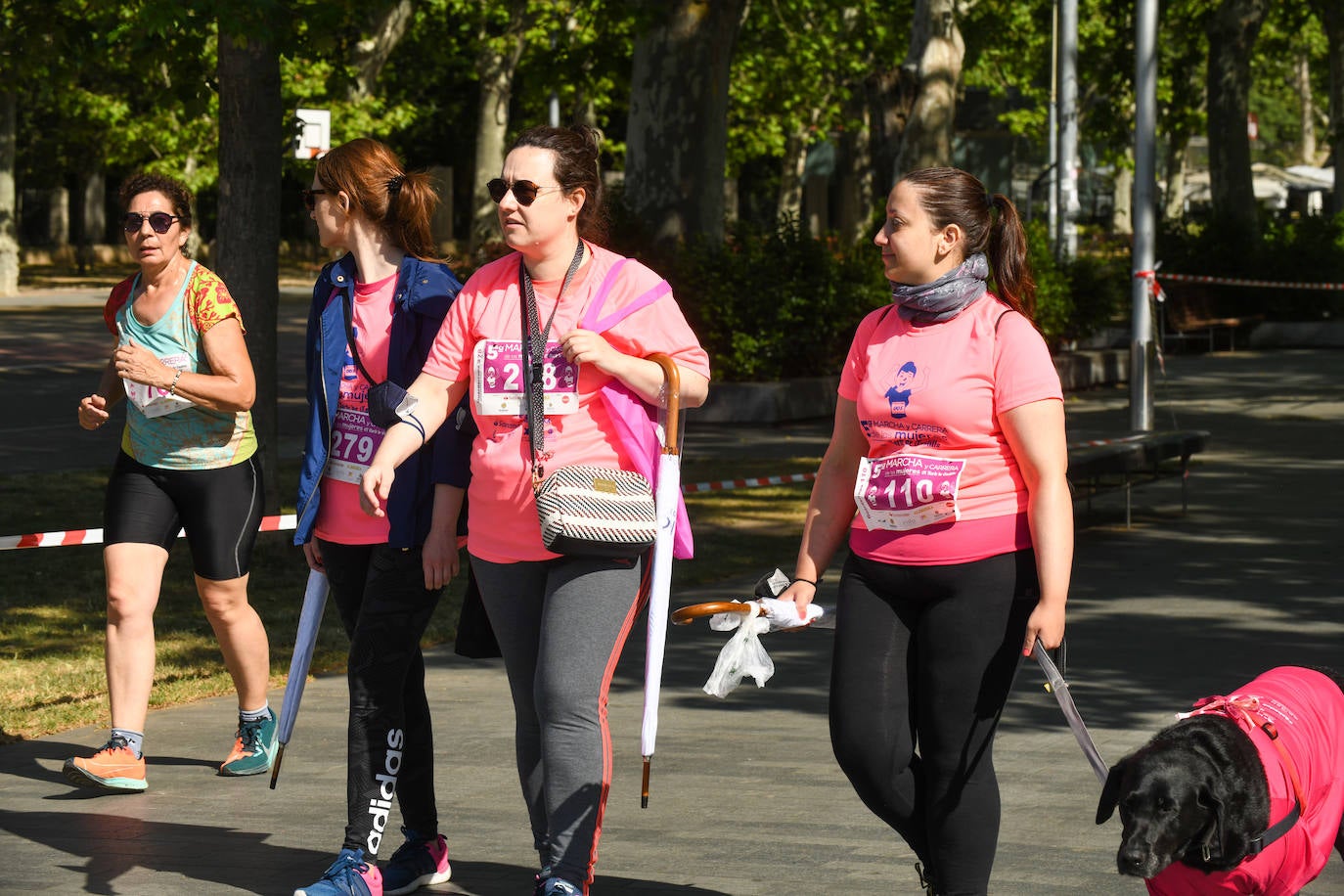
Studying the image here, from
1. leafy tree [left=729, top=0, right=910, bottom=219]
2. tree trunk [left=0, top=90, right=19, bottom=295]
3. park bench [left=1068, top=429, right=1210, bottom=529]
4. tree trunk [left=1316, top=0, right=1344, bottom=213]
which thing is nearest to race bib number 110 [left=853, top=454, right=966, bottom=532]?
park bench [left=1068, top=429, right=1210, bottom=529]

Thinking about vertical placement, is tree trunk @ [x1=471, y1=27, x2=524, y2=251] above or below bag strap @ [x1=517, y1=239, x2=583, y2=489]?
above

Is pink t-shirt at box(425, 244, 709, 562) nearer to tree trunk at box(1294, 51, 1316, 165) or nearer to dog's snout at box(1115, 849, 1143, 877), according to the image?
dog's snout at box(1115, 849, 1143, 877)

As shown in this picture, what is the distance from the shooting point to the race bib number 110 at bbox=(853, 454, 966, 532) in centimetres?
400

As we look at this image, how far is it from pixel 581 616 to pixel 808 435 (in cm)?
1279

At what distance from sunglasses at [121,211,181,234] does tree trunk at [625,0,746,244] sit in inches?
505

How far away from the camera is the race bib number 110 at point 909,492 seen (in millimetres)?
4000

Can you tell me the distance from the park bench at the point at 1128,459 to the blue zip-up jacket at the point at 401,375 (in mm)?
6445

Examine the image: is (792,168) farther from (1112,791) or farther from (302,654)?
(1112,791)

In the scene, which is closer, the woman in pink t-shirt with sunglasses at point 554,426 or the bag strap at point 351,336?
the woman in pink t-shirt with sunglasses at point 554,426

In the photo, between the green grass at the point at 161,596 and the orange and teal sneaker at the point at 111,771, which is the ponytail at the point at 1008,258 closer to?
the orange and teal sneaker at the point at 111,771

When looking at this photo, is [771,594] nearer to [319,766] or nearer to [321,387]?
[321,387]

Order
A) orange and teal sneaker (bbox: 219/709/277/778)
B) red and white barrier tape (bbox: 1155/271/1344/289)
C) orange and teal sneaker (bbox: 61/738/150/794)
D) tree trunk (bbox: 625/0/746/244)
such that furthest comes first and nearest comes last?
red and white barrier tape (bbox: 1155/271/1344/289), tree trunk (bbox: 625/0/746/244), orange and teal sneaker (bbox: 219/709/277/778), orange and teal sneaker (bbox: 61/738/150/794)

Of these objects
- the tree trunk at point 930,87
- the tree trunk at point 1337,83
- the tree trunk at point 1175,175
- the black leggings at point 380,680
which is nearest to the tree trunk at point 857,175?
the tree trunk at point 1175,175

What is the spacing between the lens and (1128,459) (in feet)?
37.1
